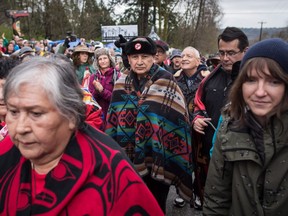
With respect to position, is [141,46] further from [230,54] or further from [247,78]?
[247,78]

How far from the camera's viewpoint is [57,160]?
1.69 meters

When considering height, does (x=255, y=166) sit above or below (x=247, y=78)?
below

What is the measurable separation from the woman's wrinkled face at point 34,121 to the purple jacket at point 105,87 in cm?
336

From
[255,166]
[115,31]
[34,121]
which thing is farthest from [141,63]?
[115,31]

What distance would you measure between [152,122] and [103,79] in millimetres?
2130

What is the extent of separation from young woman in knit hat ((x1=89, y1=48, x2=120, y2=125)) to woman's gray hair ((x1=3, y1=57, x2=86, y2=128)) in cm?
322

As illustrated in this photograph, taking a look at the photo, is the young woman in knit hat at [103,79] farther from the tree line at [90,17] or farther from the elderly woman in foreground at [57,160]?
the tree line at [90,17]

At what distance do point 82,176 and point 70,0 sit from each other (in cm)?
A: 2745

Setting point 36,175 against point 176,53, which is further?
point 176,53

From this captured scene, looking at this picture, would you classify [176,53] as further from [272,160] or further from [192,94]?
[272,160]

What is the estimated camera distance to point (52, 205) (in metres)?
1.56

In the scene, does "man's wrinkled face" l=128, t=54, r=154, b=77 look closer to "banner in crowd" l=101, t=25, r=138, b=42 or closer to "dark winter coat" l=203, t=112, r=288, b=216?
"dark winter coat" l=203, t=112, r=288, b=216

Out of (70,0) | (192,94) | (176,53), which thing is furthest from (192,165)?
(70,0)

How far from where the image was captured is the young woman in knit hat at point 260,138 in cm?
179
